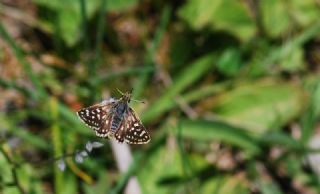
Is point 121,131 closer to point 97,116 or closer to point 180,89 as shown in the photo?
point 97,116

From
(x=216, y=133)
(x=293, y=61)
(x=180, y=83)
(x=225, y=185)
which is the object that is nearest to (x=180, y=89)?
(x=180, y=83)

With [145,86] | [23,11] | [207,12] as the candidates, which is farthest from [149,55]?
[23,11]

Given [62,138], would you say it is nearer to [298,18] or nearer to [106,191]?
[106,191]

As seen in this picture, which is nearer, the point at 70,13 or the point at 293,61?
the point at 70,13

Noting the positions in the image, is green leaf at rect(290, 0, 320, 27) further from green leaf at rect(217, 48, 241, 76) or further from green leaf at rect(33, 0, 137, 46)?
green leaf at rect(33, 0, 137, 46)

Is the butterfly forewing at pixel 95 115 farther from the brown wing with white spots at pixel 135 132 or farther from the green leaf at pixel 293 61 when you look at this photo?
the green leaf at pixel 293 61

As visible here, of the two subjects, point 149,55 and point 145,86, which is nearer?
point 149,55

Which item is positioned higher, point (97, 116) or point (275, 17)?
point (275, 17)

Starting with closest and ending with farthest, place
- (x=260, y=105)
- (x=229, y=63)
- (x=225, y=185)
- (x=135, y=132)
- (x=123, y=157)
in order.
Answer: (x=135, y=132), (x=123, y=157), (x=225, y=185), (x=260, y=105), (x=229, y=63)
